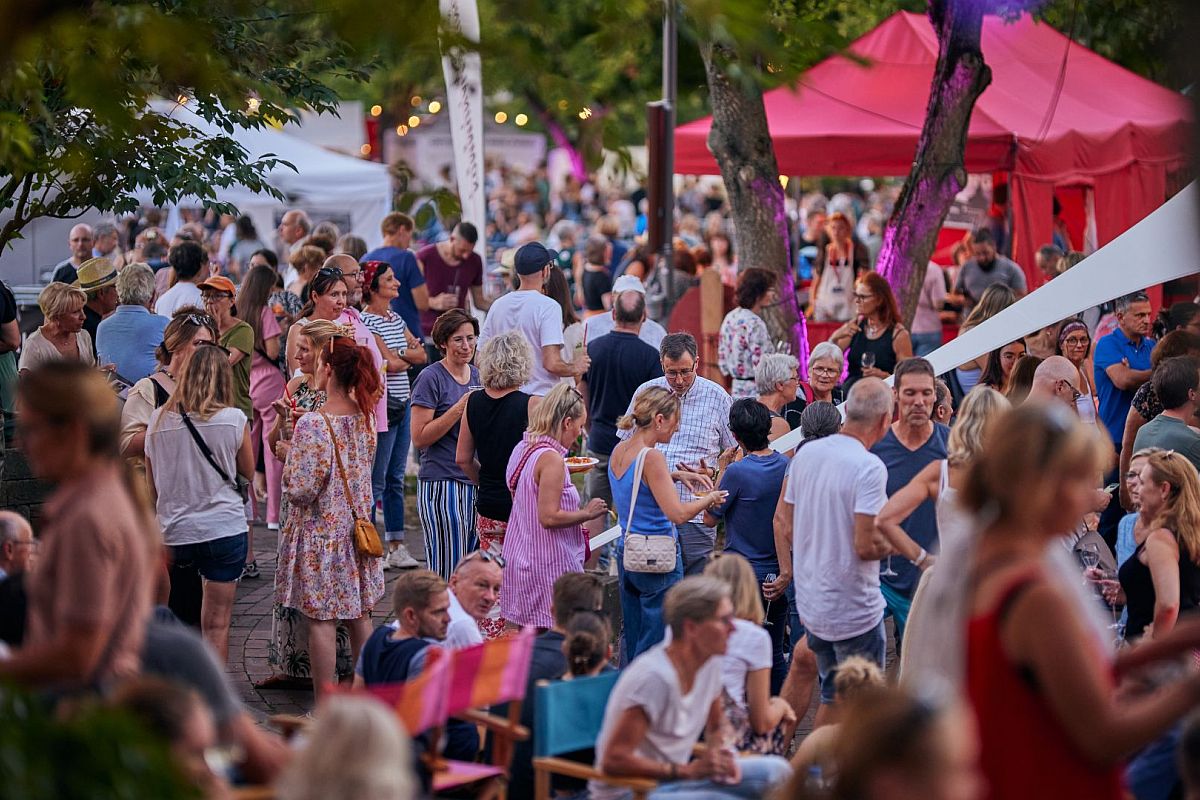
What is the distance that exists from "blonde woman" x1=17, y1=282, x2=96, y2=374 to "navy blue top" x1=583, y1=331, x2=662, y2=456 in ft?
10.2

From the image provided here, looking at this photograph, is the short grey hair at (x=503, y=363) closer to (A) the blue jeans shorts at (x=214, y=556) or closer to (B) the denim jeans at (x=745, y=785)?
(A) the blue jeans shorts at (x=214, y=556)

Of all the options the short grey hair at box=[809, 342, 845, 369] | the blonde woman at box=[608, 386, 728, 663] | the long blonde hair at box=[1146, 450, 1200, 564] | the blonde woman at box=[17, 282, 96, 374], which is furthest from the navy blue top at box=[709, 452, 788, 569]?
the blonde woman at box=[17, 282, 96, 374]

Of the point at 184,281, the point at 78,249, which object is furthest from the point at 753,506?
the point at 78,249

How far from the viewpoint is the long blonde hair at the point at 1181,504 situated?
5.82 metres

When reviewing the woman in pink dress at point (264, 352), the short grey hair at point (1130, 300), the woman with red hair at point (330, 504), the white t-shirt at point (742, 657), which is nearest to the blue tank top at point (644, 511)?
the woman with red hair at point (330, 504)

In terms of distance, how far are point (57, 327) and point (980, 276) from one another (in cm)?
935

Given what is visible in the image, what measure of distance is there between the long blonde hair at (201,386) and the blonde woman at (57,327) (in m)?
2.04

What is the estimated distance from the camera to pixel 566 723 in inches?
202

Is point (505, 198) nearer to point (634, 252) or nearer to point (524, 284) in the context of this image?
point (634, 252)

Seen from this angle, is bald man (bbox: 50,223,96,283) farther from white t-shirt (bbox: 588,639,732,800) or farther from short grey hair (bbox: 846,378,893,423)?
white t-shirt (bbox: 588,639,732,800)

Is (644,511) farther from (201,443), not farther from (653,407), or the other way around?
(201,443)

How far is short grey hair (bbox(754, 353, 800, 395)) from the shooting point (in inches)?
327

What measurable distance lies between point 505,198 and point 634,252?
43.7 feet

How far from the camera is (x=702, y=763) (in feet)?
16.4
